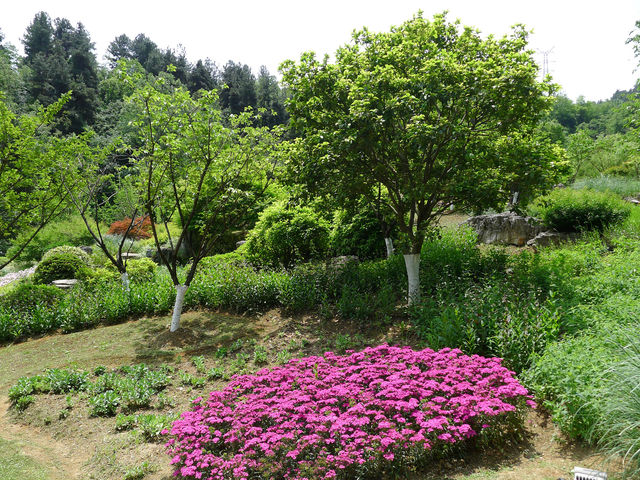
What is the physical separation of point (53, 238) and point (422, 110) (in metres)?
19.3

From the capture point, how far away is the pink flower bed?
3234mm

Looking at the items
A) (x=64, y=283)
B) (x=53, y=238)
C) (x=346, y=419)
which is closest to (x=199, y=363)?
(x=346, y=419)

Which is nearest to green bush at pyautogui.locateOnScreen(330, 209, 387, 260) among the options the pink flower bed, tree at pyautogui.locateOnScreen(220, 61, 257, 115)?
the pink flower bed

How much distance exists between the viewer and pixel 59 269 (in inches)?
466

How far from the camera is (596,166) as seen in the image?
23969 mm

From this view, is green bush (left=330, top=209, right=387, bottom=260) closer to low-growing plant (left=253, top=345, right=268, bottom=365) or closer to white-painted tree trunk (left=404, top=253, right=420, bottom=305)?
white-painted tree trunk (left=404, top=253, right=420, bottom=305)

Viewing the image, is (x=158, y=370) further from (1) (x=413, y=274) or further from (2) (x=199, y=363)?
(1) (x=413, y=274)

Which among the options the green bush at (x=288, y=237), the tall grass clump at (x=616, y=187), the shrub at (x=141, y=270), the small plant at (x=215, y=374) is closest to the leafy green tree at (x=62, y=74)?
the shrub at (x=141, y=270)

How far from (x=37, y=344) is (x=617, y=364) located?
350 inches

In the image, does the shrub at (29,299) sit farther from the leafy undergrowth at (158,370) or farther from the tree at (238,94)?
the tree at (238,94)

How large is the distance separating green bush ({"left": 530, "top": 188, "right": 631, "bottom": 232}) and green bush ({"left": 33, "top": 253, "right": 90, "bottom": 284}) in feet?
39.9

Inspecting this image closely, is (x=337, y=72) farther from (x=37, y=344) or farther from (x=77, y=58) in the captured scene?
(x=77, y=58)

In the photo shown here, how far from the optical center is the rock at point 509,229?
11.2 meters

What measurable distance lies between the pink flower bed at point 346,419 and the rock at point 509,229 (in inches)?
301
